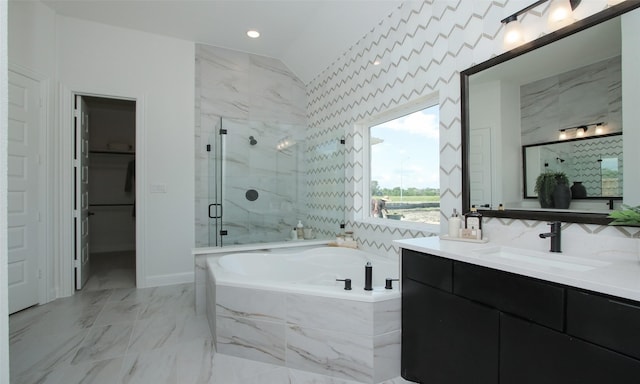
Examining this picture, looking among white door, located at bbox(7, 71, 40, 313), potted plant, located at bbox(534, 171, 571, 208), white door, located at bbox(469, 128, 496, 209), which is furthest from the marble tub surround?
white door, located at bbox(7, 71, 40, 313)

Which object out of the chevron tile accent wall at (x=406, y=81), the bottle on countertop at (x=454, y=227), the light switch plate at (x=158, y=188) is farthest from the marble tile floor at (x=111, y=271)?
the bottle on countertop at (x=454, y=227)

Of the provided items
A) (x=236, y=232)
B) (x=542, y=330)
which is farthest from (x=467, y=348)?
(x=236, y=232)

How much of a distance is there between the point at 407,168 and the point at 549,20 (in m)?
1.52

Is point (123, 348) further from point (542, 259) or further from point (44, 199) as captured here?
point (542, 259)

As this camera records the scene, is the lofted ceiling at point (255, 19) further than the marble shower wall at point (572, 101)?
Yes

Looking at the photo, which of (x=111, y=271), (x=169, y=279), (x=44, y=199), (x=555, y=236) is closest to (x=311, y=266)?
(x=169, y=279)

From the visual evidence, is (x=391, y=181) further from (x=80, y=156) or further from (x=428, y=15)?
(x=80, y=156)

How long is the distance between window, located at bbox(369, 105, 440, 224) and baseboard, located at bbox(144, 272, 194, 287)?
97.4 inches

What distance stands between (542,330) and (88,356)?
2.72 metres

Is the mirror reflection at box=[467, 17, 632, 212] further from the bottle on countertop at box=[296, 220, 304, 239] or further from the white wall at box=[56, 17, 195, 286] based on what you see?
the white wall at box=[56, 17, 195, 286]

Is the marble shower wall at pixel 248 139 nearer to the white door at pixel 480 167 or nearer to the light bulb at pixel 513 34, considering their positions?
the white door at pixel 480 167

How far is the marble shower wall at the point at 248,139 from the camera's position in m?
3.46

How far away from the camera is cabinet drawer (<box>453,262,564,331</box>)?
3.67 feet

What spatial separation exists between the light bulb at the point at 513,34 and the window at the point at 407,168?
0.75 m
